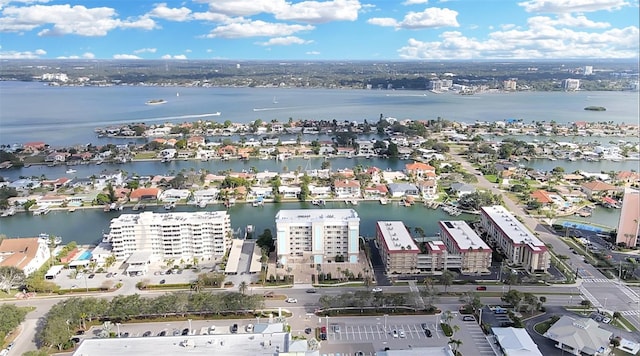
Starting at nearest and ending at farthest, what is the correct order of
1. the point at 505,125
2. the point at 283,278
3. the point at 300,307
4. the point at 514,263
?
the point at 300,307
the point at 283,278
the point at 514,263
the point at 505,125

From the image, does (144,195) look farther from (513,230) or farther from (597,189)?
(597,189)

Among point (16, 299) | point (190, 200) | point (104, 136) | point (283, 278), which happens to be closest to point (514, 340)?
point (283, 278)

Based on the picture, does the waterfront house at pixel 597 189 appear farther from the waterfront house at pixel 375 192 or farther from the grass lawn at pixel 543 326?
the grass lawn at pixel 543 326

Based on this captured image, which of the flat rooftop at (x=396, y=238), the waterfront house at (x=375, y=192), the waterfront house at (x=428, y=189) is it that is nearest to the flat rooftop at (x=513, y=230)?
the flat rooftop at (x=396, y=238)

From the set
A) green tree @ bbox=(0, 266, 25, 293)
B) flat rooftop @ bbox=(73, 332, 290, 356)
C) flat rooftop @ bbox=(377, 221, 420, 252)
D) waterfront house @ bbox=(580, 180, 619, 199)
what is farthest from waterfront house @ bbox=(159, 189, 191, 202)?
waterfront house @ bbox=(580, 180, 619, 199)

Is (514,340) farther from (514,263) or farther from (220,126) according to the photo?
(220,126)

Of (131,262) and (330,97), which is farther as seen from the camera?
(330,97)

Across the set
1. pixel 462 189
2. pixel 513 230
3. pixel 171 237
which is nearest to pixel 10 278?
pixel 171 237
